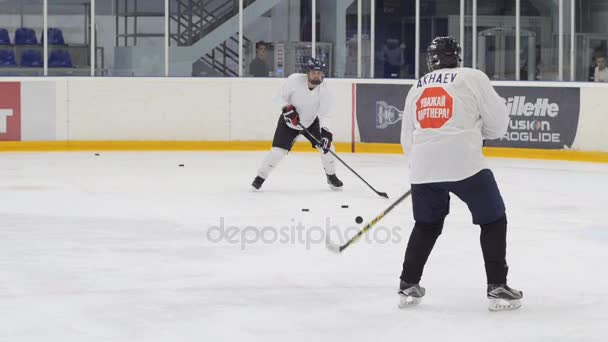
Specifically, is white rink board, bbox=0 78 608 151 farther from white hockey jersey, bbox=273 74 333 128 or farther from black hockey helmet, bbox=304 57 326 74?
black hockey helmet, bbox=304 57 326 74

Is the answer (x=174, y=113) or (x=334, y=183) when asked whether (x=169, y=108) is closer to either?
(x=174, y=113)

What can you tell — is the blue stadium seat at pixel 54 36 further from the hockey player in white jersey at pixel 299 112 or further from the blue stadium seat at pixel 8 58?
the hockey player in white jersey at pixel 299 112

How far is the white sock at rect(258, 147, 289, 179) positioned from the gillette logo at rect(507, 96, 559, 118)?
4181mm

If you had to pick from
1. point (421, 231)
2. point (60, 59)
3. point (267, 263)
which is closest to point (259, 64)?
point (60, 59)

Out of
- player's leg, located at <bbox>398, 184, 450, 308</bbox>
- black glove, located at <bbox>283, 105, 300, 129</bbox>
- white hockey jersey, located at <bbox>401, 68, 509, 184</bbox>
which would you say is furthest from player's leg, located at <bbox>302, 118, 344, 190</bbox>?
white hockey jersey, located at <bbox>401, 68, 509, 184</bbox>

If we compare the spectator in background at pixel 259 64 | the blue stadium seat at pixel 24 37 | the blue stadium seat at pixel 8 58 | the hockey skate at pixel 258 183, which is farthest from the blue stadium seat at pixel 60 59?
the hockey skate at pixel 258 183

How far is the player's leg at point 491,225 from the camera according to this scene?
494 cm

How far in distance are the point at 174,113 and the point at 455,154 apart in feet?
33.2

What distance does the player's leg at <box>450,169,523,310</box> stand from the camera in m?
4.94

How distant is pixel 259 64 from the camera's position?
15.6 m

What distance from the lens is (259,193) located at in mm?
10039

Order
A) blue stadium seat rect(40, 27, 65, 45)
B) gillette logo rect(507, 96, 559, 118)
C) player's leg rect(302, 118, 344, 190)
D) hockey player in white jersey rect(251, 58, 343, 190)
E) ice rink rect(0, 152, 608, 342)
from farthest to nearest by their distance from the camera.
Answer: blue stadium seat rect(40, 27, 65, 45), gillette logo rect(507, 96, 559, 118), player's leg rect(302, 118, 344, 190), hockey player in white jersey rect(251, 58, 343, 190), ice rink rect(0, 152, 608, 342)

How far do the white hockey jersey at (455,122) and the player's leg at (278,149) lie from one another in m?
5.12

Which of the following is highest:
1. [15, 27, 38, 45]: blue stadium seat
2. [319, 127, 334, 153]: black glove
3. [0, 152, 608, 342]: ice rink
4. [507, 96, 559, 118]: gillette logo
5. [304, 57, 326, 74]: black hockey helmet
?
[15, 27, 38, 45]: blue stadium seat
